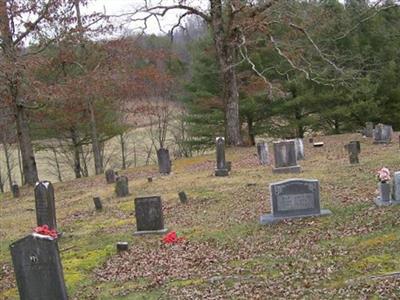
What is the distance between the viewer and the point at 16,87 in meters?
24.9

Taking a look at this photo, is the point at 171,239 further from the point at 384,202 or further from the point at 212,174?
the point at 212,174

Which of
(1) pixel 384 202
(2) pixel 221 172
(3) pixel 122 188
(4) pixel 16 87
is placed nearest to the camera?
(1) pixel 384 202

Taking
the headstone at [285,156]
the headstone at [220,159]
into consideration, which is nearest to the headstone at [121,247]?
the headstone at [285,156]

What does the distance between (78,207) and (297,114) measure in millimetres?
22147

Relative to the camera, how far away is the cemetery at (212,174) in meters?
9.02

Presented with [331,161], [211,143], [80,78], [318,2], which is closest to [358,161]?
[331,161]

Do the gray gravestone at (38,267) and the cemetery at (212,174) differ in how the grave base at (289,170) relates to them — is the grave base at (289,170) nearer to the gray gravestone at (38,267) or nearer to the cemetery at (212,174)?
the cemetery at (212,174)

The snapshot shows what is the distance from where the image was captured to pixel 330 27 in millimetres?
31953

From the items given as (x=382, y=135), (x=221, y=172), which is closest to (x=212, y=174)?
(x=221, y=172)

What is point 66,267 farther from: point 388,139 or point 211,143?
point 211,143

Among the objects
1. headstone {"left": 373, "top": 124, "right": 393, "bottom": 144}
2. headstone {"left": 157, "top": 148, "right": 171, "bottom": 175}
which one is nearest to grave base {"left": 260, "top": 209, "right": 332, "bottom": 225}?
headstone {"left": 157, "top": 148, "right": 171, "bottom": 175}

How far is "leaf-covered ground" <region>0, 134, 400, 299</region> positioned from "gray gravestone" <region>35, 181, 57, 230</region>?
64 centimetres

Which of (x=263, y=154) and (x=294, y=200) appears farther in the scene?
(x=263, y=154)

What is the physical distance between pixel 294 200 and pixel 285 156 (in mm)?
6949
